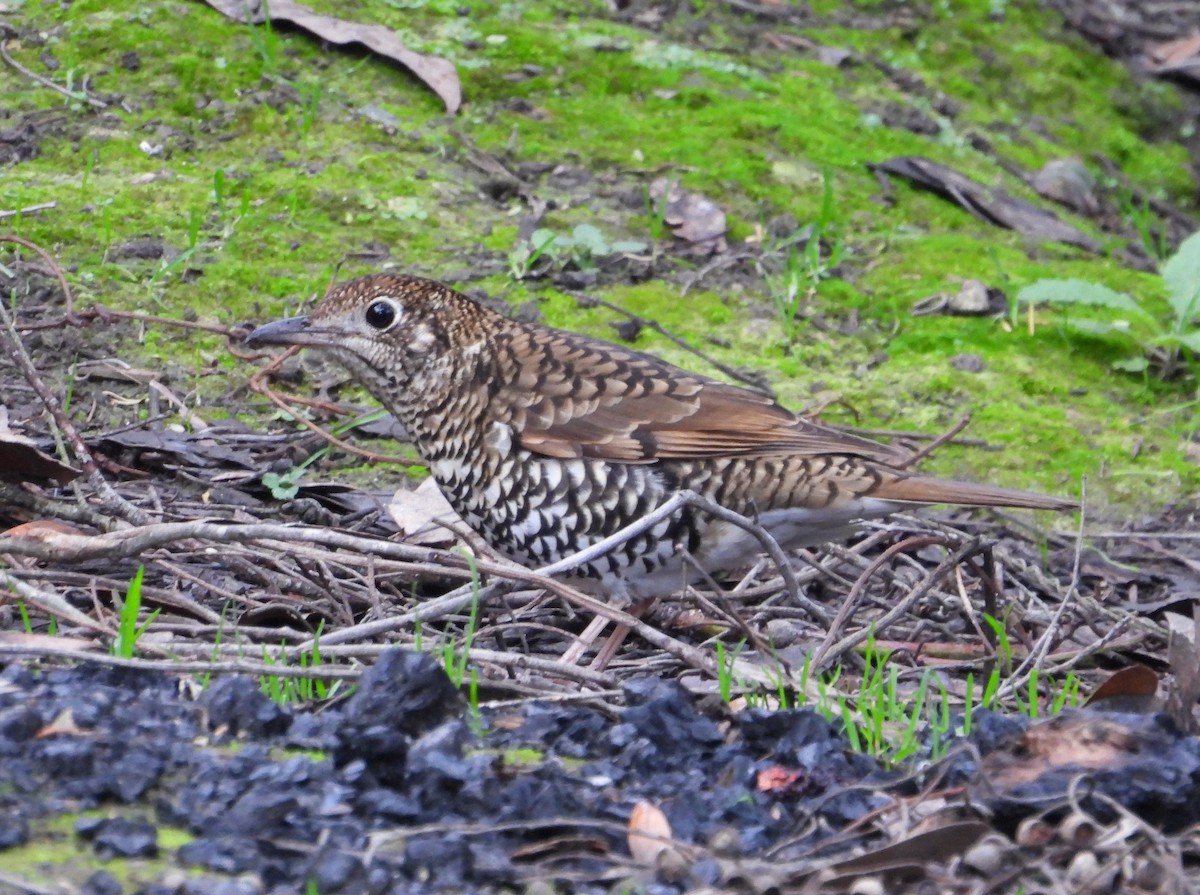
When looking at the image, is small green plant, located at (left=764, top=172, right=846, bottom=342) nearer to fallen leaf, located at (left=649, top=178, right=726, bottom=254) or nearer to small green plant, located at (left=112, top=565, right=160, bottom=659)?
fallen leaf, located at (left=649, top=178, right=726, bottom=254)

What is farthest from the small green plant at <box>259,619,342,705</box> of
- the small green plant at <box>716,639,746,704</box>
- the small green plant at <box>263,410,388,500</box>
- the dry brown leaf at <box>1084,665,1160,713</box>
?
the dry brown leaf at <box>1084,665,1160,713</box>

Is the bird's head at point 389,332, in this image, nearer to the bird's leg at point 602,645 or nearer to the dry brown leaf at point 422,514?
the dry brown leaf at point 422,514

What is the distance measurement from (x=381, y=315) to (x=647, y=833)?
259 cm

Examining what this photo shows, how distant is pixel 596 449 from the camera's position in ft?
15.3

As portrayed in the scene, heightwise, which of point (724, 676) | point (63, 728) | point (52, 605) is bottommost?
point (52, 605)

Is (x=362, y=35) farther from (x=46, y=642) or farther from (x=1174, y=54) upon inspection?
(x=1174, y=54)

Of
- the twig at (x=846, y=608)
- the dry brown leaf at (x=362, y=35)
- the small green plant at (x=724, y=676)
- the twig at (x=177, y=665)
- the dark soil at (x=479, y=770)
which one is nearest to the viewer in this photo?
the dark soil at (x=479, y=770)

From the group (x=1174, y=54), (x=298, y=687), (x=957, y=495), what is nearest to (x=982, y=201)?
(x=1174, y=54)

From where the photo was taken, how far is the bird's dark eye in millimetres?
4934

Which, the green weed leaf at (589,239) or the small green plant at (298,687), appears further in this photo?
the green weed leaf at (589,239)

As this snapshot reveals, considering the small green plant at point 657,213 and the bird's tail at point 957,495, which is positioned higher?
the bird's tail at point 957,495

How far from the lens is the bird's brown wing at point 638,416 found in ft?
15.4

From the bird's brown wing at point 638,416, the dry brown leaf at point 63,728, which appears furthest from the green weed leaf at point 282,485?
the dry brown leaf at point 63,728

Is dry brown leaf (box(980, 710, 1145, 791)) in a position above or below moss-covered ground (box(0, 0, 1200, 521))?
above
